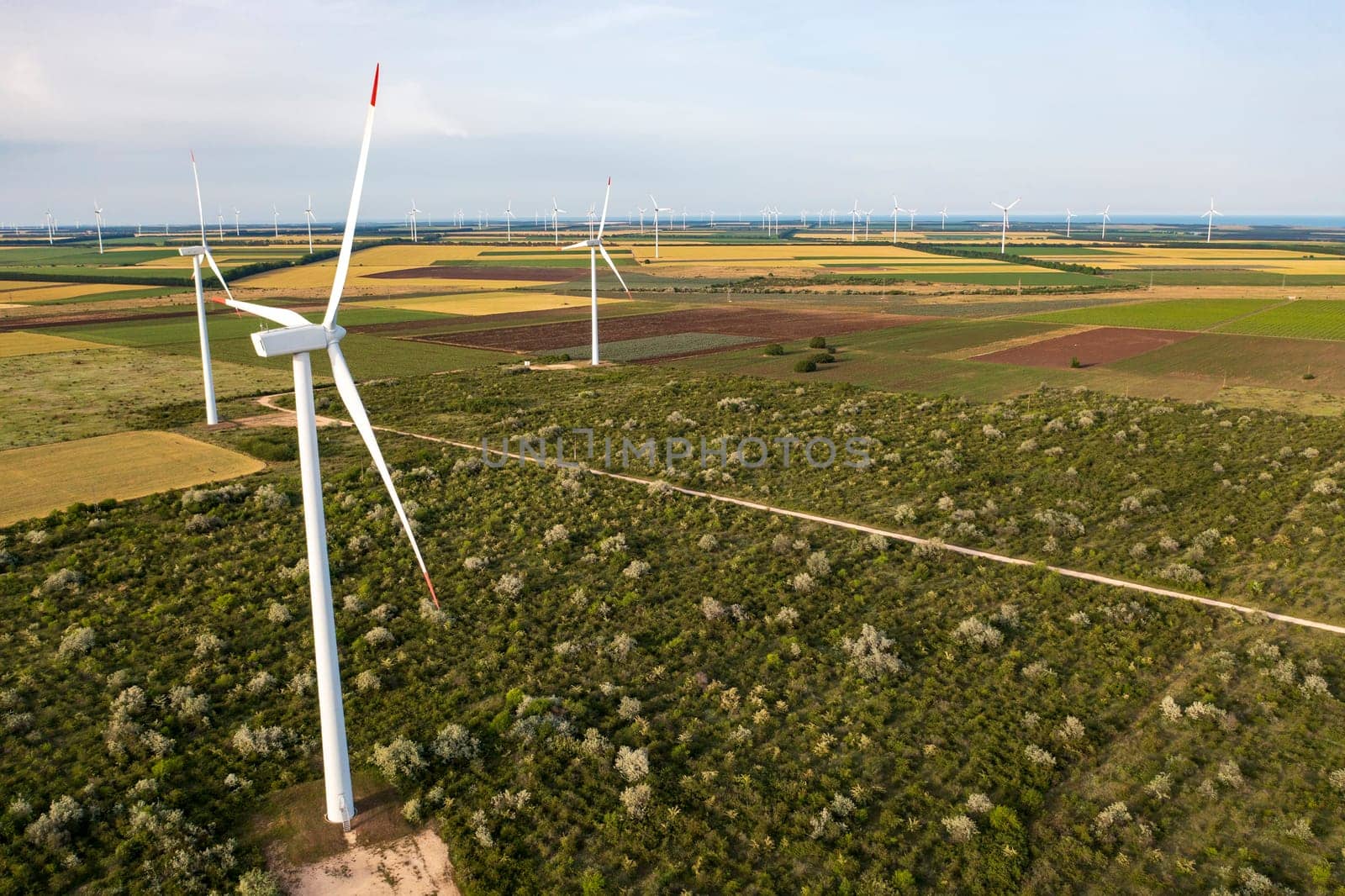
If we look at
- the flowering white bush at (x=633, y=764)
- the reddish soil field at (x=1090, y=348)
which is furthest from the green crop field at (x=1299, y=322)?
the flowering white bush at (x=633, y=764)

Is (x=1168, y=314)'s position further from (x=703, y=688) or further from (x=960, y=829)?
(x=960, y=829)

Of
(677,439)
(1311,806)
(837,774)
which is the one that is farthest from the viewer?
(677,439)

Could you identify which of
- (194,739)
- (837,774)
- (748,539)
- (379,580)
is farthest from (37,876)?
(748,539)

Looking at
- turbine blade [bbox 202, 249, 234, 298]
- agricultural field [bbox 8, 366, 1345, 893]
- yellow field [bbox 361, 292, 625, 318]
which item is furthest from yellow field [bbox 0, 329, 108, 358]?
agricultural field [bbox 8, 366, 1345, 893]

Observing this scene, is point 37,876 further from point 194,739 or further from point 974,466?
point 974,466

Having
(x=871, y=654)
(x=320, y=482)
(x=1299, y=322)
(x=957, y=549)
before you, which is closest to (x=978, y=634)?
(x=871, y=654)

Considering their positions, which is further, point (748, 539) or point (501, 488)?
point (501, 488)
